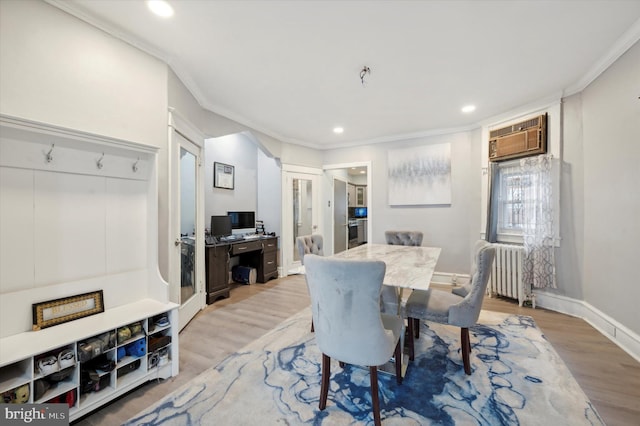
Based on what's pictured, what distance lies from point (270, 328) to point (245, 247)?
1.67 meters

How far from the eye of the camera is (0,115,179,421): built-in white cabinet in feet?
4.59

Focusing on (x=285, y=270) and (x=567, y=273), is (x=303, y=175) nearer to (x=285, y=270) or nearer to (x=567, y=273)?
(x=285, y=270)

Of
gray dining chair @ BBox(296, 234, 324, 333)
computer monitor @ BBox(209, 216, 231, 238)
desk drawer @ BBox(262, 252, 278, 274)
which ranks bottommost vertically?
desk drawer @ BBox(262, 252, 278, 274)

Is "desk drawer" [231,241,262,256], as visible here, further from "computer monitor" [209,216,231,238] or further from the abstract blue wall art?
the abstract blue wall art

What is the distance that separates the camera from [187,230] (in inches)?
118

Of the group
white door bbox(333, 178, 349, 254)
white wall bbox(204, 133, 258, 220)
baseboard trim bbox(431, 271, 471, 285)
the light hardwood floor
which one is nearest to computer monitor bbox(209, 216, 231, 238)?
white wall bbox(204, 133, 258, 220)

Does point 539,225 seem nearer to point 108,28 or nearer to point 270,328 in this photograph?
point 270,328

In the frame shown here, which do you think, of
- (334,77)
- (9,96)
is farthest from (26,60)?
(334,77)

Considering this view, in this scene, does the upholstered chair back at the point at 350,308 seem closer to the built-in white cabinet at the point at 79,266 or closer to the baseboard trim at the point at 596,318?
the built-in white cabinet at the point at 79,266

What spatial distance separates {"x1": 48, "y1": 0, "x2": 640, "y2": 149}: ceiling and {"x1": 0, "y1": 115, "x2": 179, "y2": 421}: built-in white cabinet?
987 millimetres

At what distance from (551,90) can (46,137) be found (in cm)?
471

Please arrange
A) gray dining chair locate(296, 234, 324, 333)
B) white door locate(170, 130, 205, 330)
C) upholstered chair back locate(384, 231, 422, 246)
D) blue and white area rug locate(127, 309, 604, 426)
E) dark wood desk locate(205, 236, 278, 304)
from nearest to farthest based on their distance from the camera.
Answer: blue and white area rug locate(127, 309, 604, 426) → white door locate(170, 130, 205, 330) → gray dining chair locate(296, 234, 324, 333) → dark wood desk locate(205, 236, 278, 304) → upholstered chair back locate(384, 231, 422, 246)

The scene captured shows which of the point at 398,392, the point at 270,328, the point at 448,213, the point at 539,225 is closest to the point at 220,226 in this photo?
the point at 270,328

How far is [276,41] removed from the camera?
2.04 metres
